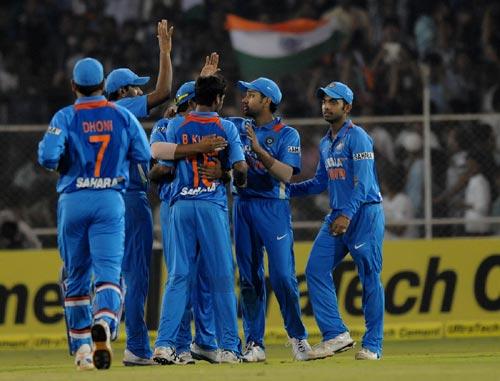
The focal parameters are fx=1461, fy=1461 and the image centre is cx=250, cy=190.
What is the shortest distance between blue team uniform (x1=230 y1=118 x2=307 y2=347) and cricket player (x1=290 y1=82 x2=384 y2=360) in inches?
9.3

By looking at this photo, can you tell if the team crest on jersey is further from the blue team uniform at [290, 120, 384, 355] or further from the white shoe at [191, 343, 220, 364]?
the white shoe at [191, 343, 220, 364]

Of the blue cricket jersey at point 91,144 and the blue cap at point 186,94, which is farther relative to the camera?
the blue cap at point 186,94

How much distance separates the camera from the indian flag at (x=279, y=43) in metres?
22.0

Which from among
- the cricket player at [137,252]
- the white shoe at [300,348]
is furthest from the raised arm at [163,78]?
the white shoe at [300,348]

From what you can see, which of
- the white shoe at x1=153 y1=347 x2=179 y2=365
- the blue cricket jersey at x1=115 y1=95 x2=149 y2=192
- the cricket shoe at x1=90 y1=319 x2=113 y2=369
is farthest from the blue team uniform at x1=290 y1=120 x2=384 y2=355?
the cricket shoe at x1=90 y1=319 x2=113 y2=369

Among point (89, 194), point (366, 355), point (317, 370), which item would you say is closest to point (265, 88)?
point (366, 355)

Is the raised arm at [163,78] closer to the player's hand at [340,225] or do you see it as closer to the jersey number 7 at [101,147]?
the jersey number 7 at [101,147]

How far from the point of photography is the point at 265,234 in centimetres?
1336

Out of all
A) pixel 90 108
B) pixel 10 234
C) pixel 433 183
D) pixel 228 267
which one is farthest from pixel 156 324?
pixel 90 108

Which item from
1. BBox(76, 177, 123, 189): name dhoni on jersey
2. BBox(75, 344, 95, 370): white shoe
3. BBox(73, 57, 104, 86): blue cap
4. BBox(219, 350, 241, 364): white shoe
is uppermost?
BBox(73, 57, 104, 86): blue cap

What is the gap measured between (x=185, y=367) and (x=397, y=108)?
9889 millimetres

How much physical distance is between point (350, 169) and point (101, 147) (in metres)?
2.79

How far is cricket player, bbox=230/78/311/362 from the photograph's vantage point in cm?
1335

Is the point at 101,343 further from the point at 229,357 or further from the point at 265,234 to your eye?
the point at 265,234
